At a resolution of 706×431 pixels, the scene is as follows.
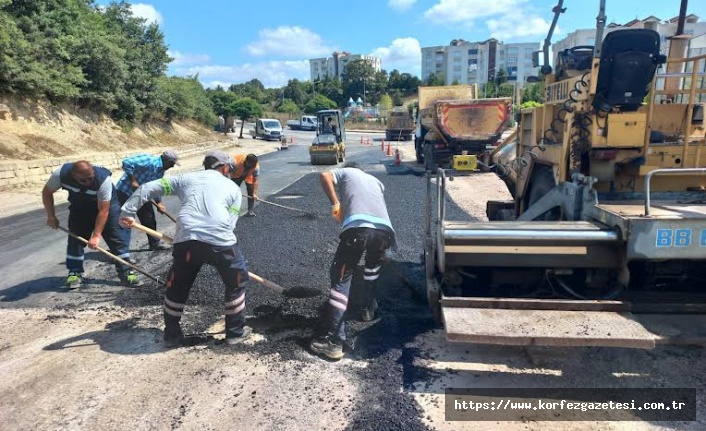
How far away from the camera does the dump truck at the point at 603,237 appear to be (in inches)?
112

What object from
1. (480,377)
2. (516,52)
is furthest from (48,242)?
(516,52)

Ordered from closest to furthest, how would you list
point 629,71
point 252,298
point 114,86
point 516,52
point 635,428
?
point 635,428, point 629,71, point 252,298, point 114,86, point 516,52

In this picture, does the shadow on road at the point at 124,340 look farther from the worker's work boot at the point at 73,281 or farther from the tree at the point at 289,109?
the tree at the point at 289,109

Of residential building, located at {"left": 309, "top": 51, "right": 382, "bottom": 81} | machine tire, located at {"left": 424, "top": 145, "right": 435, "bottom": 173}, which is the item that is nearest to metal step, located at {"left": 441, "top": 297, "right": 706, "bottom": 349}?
machine tire, located at {"left": 424, "top": 145, "right": 435, "bottom": 173}

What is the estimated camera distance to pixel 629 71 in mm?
3471

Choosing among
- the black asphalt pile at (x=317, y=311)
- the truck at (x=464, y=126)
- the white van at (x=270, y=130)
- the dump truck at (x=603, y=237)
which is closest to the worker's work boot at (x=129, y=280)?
the black asphalt pile at (x=317, y=311)

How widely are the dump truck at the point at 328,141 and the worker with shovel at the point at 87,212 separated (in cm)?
1367

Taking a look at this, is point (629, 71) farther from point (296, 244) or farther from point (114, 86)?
point (114, 86)

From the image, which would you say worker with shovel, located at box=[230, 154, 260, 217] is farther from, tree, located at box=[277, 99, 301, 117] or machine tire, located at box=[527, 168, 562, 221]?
tree, located at box=[277, 99, 301, 117]

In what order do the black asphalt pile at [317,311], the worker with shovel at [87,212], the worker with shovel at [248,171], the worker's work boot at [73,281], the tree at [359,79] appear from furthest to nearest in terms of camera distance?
the tree at [359,79]
the worker with shovel at [248,171]
the worker's work boot at [73,281]
the worker with shovel at [87,212]
the black asphalt pile at [317,311]

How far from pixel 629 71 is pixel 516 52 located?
106m

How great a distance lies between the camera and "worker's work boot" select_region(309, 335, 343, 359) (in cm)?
334

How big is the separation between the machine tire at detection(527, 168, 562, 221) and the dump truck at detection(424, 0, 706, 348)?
1.0 inches

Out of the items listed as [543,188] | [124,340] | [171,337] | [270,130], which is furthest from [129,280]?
[270,130]
